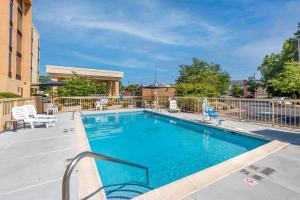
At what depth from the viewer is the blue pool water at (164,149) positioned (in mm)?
3988

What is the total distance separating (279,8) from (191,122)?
34.8 ft

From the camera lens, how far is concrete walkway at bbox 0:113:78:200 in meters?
2.50

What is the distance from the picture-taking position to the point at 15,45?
621 inches

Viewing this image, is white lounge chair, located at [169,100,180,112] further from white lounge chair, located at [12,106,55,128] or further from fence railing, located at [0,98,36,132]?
fence railing, located at [0,98,36,132]

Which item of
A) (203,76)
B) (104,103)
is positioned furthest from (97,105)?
(203,76)

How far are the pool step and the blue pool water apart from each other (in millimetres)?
173

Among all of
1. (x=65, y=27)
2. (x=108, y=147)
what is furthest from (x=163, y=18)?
(x=108, y=147)

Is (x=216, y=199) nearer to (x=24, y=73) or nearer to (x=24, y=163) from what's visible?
(x=24, y=163)

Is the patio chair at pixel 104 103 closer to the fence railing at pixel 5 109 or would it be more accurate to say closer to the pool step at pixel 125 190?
the fence railing at pixel 5 109

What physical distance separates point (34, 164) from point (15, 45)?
16758 millimetres

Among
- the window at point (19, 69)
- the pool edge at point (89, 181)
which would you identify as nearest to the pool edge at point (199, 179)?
the pool edge at point (89, 181)

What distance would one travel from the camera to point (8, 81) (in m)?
13.9

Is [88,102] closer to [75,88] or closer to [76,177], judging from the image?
[75,88]

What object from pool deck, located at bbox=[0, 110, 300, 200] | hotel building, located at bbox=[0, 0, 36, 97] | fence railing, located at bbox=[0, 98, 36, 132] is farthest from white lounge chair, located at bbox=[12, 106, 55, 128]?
hotel building, located at bbox=[0, 0, 36, 97]
